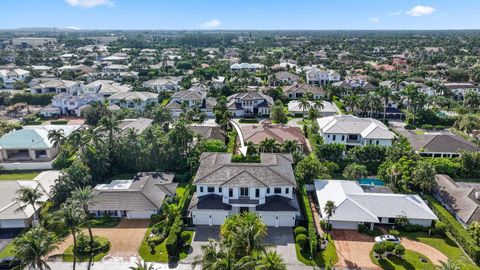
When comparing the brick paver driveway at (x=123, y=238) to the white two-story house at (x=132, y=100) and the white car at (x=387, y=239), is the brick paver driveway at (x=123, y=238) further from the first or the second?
the white two-story house at (x=132, y=100)

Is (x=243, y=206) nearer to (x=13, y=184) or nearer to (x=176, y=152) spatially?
(x=176, y=152)

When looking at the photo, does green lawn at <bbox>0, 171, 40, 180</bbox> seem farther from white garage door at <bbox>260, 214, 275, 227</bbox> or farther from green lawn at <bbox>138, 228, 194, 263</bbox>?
white garage door at <bbox>260, 214, 275, 227</bbox>

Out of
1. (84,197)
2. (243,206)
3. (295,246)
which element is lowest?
(295,246)

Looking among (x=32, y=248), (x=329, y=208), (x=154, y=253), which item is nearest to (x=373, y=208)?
(x=329, y=208)

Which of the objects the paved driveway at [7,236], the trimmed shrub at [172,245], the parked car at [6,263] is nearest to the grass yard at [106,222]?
the paved driveway at [7,236]

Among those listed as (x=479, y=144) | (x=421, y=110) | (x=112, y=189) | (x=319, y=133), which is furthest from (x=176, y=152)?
(x=421, y=110)

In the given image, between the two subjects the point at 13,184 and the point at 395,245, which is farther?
the point at 13,184

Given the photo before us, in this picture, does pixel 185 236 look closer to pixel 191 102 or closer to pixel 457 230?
pixel 457 230
